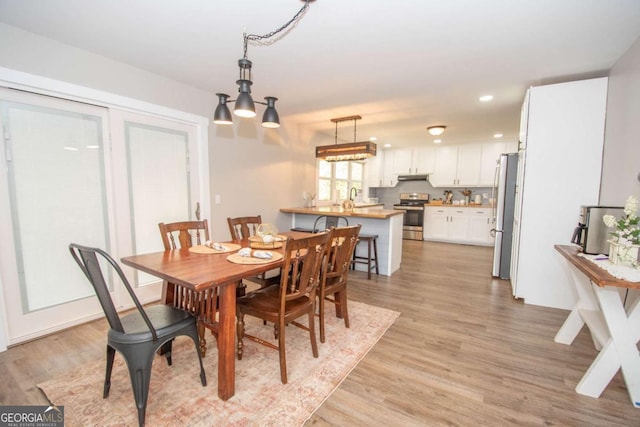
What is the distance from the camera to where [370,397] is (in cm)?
163

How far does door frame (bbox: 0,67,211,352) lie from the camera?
205 centimetres

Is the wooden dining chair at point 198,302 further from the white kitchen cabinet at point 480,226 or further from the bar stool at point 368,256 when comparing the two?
the white kitchen cabinet at point 480,226

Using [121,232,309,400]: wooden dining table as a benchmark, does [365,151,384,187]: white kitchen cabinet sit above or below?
above

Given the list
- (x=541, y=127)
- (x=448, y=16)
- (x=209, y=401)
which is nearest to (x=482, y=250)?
(x=541, y=127)

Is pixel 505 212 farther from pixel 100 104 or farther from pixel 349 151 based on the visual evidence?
pixel 100 104

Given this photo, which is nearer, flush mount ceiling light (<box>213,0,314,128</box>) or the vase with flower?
the vase with flower

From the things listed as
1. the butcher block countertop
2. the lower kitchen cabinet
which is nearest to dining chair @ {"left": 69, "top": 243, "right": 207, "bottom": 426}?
the butcher block countertop

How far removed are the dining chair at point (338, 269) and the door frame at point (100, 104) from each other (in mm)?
1922

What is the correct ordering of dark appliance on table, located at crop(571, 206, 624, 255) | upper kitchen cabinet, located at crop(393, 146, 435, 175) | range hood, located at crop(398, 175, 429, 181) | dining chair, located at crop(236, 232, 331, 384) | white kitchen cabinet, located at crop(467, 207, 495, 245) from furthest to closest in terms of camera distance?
range hood, located at crop(398, 175, 429, 181) → upper kitchen cabinet, located at crop(393, 146, 435, 175) → white kitchen cabinet, located at crop(467, 207, 495, 245) → dark appliance on table, located at crop(571, 206, 624, 255) → dining chair, located at crop(236, 232, 331, 384)

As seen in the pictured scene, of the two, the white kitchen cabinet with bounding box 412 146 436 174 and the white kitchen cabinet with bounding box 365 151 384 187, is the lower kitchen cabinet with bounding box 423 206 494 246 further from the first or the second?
the white kitchen cabinet with bounding box 365 151 384 187

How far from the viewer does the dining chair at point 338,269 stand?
6.86ft

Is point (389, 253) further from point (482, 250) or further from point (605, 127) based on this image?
point (482, 250)

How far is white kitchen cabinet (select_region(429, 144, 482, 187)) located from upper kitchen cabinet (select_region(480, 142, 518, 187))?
0.08 meters

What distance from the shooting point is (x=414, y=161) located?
7.15 m
